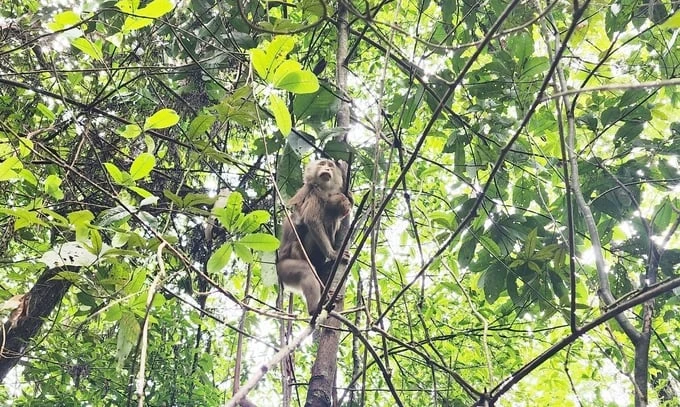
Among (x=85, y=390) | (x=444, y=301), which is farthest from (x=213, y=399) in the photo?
(x=444, y=301)

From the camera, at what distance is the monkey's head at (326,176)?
5426 mm

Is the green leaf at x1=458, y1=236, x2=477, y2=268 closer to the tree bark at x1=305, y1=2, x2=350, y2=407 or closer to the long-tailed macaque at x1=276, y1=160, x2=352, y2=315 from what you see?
the tree bark at x1=305, y1=2, x2=350, y2=407

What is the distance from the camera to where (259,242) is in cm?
227

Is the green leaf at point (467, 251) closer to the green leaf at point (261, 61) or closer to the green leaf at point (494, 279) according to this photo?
the green leaf at point (494, 279)

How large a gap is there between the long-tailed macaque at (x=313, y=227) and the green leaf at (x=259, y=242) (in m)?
2.15

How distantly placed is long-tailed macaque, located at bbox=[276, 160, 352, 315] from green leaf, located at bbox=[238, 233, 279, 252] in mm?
2155

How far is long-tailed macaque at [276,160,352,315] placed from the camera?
4.67m

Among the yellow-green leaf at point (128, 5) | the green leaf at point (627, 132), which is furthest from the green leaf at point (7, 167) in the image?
the green leaf at point (627, 132)

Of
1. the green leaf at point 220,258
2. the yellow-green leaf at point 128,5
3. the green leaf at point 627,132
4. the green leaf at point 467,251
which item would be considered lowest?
the green leaf at point 220,258

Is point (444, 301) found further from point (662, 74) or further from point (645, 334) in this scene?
point (645, 334)

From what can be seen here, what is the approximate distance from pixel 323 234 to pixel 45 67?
8.93ft

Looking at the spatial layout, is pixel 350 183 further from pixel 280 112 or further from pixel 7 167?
pixel 7 167

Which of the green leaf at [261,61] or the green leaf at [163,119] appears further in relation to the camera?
the green leaf at [163,119]

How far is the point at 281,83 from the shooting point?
6.58 feet
